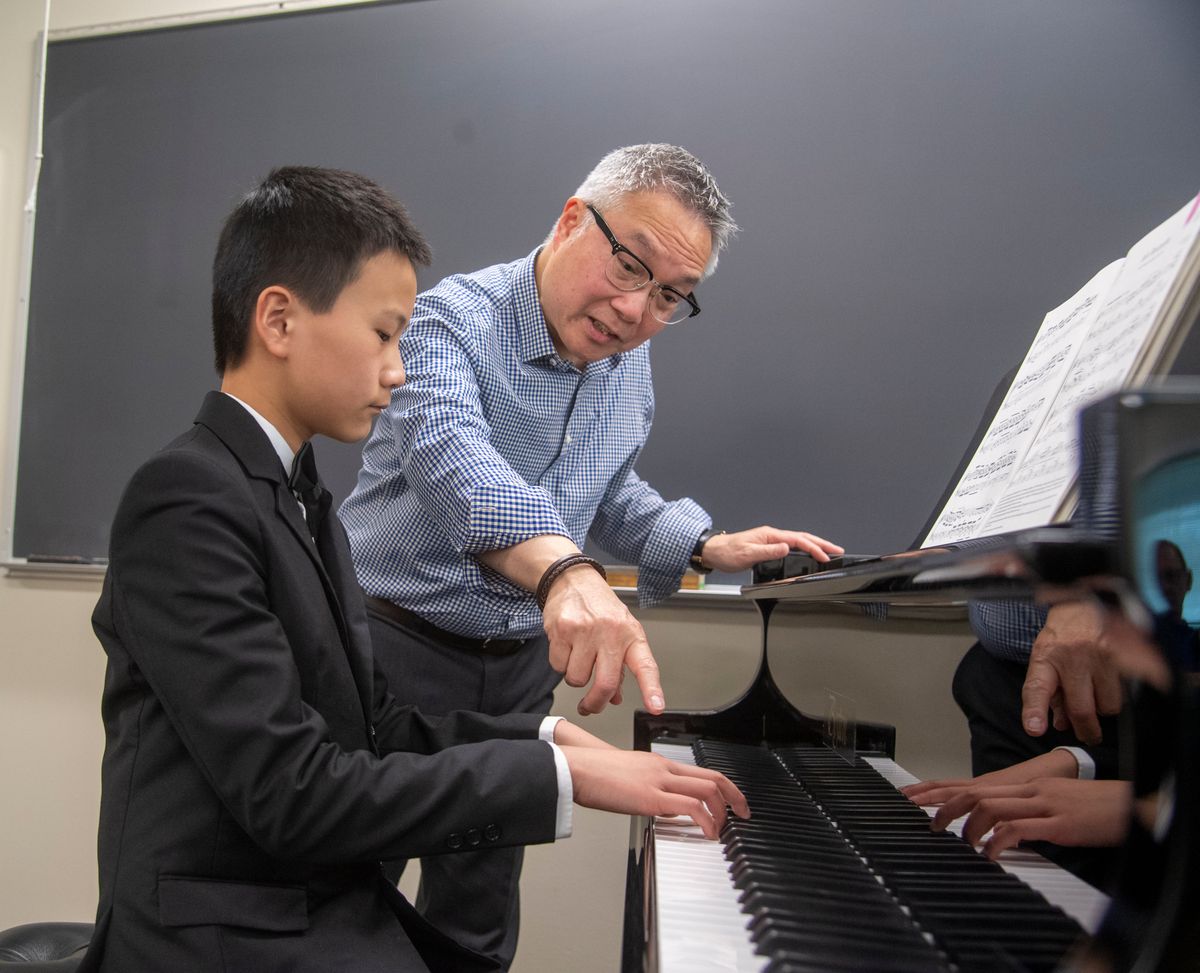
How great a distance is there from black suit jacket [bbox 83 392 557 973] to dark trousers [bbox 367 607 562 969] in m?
0.67

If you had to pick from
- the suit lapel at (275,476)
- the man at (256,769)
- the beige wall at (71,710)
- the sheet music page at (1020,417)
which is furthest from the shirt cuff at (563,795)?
the beige wall at (71,710)

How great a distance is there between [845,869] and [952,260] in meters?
1.64

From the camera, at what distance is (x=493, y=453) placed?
4.25 ft

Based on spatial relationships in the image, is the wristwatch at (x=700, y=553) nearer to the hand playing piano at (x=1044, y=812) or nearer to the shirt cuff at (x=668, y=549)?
the shirt cuff at (x=668, y=549)

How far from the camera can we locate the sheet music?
2.97ft

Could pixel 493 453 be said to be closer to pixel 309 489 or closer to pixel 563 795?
pixel 309 489

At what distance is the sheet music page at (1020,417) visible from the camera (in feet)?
3.87

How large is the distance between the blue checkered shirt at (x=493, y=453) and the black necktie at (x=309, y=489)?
167 mm

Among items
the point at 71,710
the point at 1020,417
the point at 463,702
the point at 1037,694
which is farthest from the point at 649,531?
the point at 71,710

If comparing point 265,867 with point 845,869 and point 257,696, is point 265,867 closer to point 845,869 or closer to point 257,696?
point 257,696

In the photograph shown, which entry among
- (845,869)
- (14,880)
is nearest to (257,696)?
(845,869)

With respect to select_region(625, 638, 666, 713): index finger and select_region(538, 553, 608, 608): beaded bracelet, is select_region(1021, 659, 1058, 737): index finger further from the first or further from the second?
select_region(538, 553, 608, 608): beaded bracelet

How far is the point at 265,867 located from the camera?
0.92 metres

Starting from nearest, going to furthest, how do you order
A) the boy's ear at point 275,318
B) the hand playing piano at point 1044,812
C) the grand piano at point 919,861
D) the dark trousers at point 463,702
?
the grand piano at point 919,861 < the hand playing piano at point 1044,812 < the boy's ear at point 275,318 < the dark trousers at point 463,702
